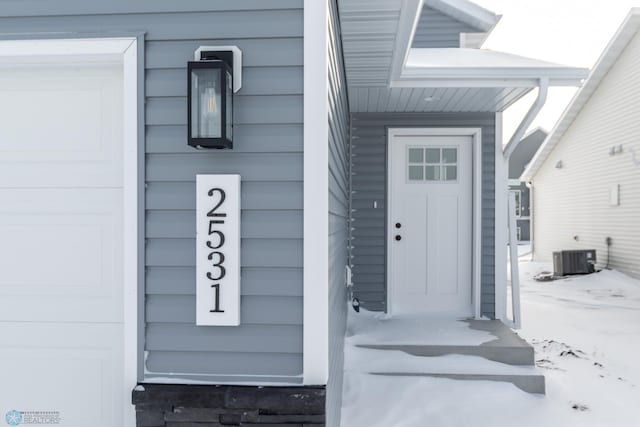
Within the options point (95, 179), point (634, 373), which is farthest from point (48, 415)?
point (634, 373)

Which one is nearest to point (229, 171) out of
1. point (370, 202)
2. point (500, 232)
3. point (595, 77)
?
point (370, 202)

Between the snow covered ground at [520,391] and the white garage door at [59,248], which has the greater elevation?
the white garage door at [59,248]

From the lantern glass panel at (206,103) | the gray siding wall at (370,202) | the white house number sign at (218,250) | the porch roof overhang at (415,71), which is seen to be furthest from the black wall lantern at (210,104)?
the gray siding wall at (370,202)

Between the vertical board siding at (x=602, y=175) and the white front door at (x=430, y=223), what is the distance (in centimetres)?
563

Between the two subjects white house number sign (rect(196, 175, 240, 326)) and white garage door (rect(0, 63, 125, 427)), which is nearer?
white house number sign (rect(196, 175, 240, 326))

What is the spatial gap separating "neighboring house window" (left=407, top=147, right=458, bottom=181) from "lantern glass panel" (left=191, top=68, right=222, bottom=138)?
3370 millimetres

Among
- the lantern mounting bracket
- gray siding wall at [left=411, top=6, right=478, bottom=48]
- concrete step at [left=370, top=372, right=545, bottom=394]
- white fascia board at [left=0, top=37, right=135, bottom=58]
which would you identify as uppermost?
gray siding wall at [left=411, top=6, right=478, bottom=48]

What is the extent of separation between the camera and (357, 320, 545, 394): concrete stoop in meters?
3.20

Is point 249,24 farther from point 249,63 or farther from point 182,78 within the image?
point 182,78

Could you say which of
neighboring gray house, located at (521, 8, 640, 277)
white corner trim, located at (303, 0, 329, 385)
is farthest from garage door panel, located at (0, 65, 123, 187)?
neighboring gray house, located at (521, 8, 640, 277)

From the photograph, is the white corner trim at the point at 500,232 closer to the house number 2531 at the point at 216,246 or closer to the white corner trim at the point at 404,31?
the white corner trim at the point at 404,31

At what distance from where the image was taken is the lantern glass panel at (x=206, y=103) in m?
1.60

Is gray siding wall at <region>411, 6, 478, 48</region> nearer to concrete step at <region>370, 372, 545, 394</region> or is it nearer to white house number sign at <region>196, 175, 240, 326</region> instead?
concrete step at <region>370, 372, 545, 394</region>

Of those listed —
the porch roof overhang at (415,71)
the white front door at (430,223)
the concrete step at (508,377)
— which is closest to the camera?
the porch roof overhang at (415,71)
